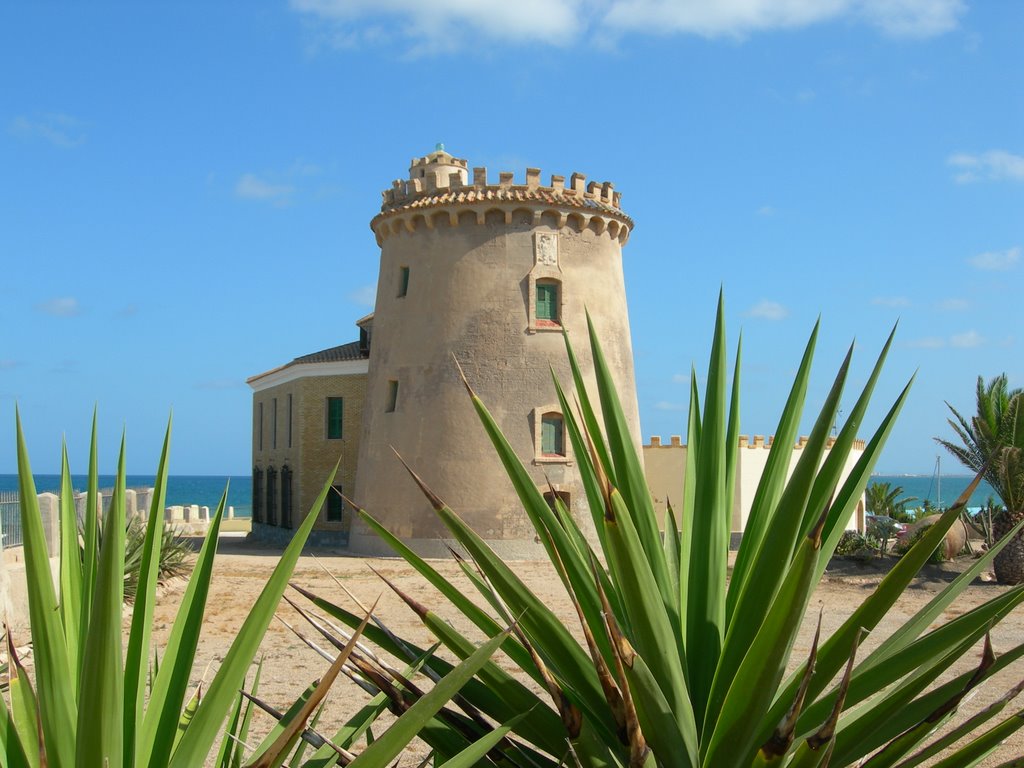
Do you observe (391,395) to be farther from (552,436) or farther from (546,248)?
(546,248)

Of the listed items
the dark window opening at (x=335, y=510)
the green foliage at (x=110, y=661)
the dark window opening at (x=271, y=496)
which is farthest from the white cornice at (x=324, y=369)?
the green foliage at (x=110, y=661)

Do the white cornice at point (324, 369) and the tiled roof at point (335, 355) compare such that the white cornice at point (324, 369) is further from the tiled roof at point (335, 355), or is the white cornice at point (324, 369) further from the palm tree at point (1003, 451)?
the palm tree at point (1003, 451)

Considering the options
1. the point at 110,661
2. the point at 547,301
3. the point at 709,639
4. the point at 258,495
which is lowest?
the point at 258,495

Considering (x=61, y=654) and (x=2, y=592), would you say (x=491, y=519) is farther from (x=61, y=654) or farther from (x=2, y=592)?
(x=61, y=654)

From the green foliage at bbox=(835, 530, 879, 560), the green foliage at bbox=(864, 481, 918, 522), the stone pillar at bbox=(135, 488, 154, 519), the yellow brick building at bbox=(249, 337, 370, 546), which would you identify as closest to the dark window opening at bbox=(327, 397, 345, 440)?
the yellow brick building at bbox=(249, 337, 370, 546)

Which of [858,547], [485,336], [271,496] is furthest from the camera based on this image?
[271,496]

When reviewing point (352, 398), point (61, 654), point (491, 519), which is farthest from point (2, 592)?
point (352, 398)

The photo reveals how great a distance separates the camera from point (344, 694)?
35.1 ft

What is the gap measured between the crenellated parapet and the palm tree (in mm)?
9331

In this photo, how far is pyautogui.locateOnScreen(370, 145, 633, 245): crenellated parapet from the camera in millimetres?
24141

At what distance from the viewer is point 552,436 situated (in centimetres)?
2419

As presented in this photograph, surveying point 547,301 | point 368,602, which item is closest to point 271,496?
point 547,301

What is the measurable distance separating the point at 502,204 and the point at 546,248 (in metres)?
1.44

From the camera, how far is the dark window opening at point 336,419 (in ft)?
94.8
